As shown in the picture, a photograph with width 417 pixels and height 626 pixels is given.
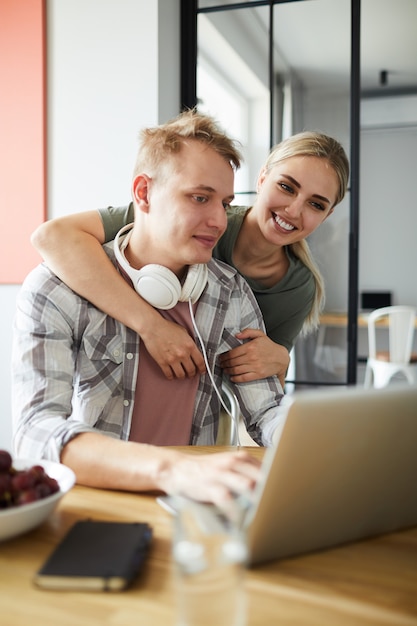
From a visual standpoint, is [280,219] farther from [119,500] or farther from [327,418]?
[327,418]

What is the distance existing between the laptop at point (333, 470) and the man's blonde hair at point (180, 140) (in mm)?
933

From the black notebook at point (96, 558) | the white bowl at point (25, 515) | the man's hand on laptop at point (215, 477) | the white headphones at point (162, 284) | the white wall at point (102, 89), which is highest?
the white wall at point (102, 89)

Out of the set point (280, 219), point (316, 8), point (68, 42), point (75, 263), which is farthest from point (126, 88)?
point (75, 263)

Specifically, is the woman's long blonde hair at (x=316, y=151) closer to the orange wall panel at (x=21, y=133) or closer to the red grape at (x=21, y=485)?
the red grape at (x=21, y=485)

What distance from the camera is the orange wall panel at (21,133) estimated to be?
309 centimetres

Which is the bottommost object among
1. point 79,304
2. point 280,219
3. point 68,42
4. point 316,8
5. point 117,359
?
point 117,359

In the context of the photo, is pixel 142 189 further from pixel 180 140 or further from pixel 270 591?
pixel 270 591

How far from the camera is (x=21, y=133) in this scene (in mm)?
3139

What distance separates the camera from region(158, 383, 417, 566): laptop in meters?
0.69

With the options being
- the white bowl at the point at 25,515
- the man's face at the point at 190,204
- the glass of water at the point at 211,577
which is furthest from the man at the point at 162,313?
the glass of water at the point at 211,577

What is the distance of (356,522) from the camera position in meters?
0.83

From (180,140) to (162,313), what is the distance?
0.42 meters

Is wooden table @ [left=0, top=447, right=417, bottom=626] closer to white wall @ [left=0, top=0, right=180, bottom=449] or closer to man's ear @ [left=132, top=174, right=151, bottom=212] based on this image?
man's ear @ [left=132, top=174, right=151, bottom=212]

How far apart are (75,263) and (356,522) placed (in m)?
0.91
